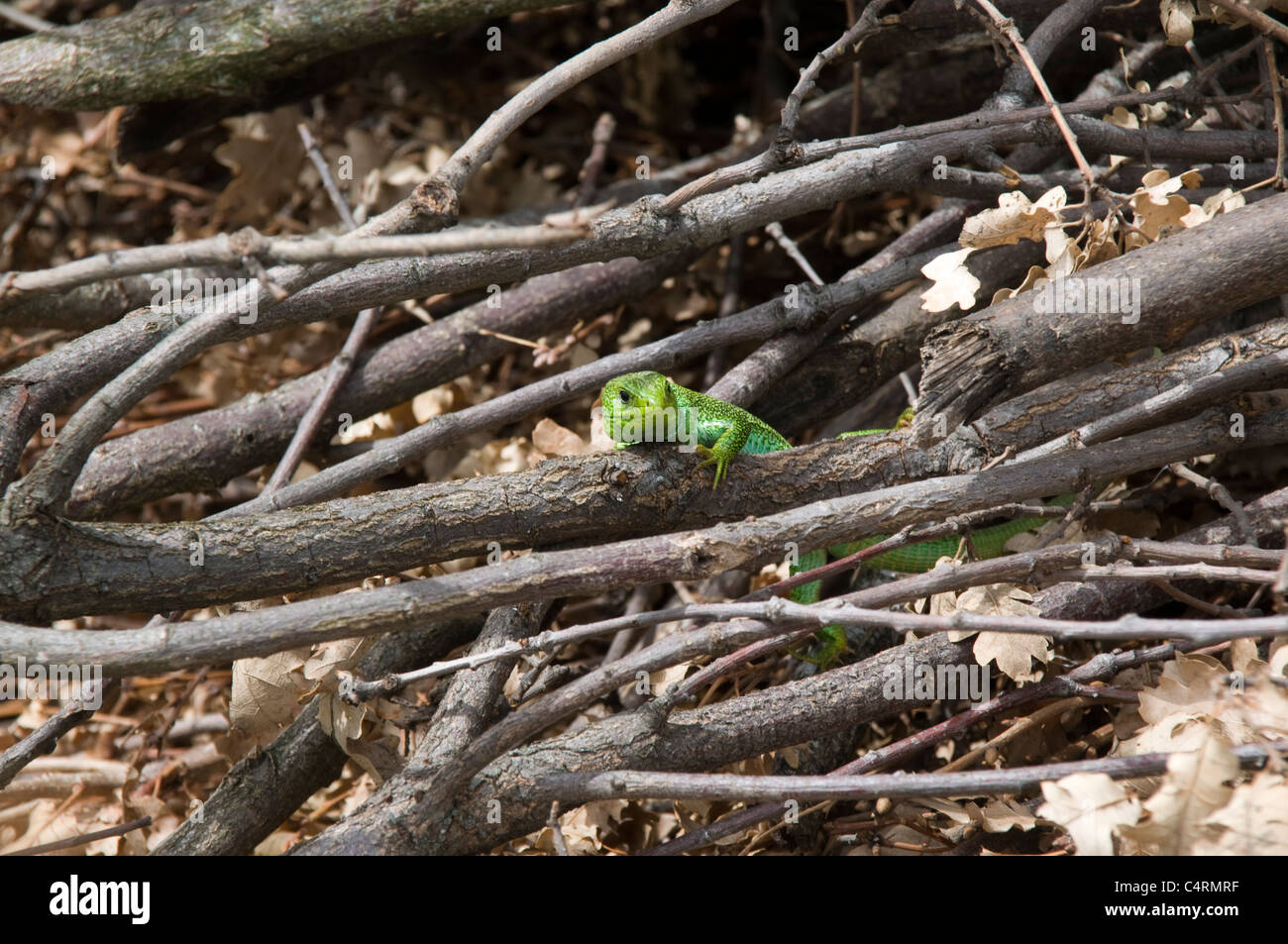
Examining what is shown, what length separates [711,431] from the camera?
4.00 m

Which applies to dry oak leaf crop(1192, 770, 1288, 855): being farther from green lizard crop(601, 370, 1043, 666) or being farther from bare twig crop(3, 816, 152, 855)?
bare twig crop(3, 816, 152, 855)

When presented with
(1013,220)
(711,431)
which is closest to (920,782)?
(711,431)

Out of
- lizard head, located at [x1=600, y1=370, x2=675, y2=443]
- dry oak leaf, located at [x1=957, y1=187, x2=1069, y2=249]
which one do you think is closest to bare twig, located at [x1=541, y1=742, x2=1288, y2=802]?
lizard head, located at [x1=600, y1=370, x2=675, y2=443]

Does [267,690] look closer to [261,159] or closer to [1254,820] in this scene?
[1254,820]

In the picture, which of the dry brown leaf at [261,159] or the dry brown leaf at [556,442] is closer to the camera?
the dry brown leaf at [556,442]

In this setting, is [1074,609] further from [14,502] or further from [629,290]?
[14,502]

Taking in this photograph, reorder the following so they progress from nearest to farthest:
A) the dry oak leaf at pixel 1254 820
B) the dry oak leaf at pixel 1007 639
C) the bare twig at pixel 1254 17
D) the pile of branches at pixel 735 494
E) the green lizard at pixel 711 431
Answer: the dry oak leaf at pixel 1254 820
the pile of branches at pixel 735 494
the dry oak leaf at pixel 1007 639
the bare twig at pixel 1254 17
the green lizard at pixel 711 431

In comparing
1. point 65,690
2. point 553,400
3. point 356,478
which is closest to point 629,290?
point 553,400

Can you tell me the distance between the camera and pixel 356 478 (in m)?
4.02

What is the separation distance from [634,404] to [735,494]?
1.77ft

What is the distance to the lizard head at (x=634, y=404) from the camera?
3.78m

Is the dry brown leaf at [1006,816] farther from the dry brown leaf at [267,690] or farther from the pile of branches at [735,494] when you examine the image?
the dry brown leaf at [267,690]

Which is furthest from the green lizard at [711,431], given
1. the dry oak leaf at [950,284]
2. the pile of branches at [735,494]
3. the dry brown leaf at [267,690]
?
the dry brown leaf at [267,690]

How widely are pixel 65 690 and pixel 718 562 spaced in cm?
336
